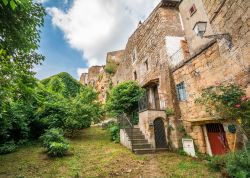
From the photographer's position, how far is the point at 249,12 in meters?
3.83

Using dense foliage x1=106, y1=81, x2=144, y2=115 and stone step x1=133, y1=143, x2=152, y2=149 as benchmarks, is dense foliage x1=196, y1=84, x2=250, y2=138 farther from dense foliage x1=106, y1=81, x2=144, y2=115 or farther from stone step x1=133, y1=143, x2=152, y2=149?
dense foliage x1=106, y1=81, x2=144, y2=115

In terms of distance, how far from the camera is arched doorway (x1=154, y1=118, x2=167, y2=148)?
8.78 meters

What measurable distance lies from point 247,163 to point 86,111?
9.70 meters

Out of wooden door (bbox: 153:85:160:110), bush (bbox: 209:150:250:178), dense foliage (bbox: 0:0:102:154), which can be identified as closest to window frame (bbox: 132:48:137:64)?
wooden door (bbox: 153:85:160:110)

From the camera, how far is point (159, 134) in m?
8.96

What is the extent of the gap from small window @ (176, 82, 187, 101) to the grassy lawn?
287 cm

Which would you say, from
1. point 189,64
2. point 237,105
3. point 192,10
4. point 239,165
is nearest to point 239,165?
point 239,165

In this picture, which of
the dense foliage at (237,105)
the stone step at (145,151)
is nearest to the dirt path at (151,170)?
the stone step at (145,151)

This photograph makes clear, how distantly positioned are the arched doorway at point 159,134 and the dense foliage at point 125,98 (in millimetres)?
2971

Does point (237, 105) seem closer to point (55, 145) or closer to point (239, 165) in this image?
point (239, 165)

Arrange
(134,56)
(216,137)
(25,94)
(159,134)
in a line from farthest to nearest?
1. (134,56)
2. (159,134)
3. (216,137)
4. (25,94)

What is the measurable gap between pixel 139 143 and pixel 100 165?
3.04 meters

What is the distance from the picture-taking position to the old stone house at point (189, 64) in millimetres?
4480

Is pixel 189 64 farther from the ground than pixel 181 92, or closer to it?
farther from the ground
